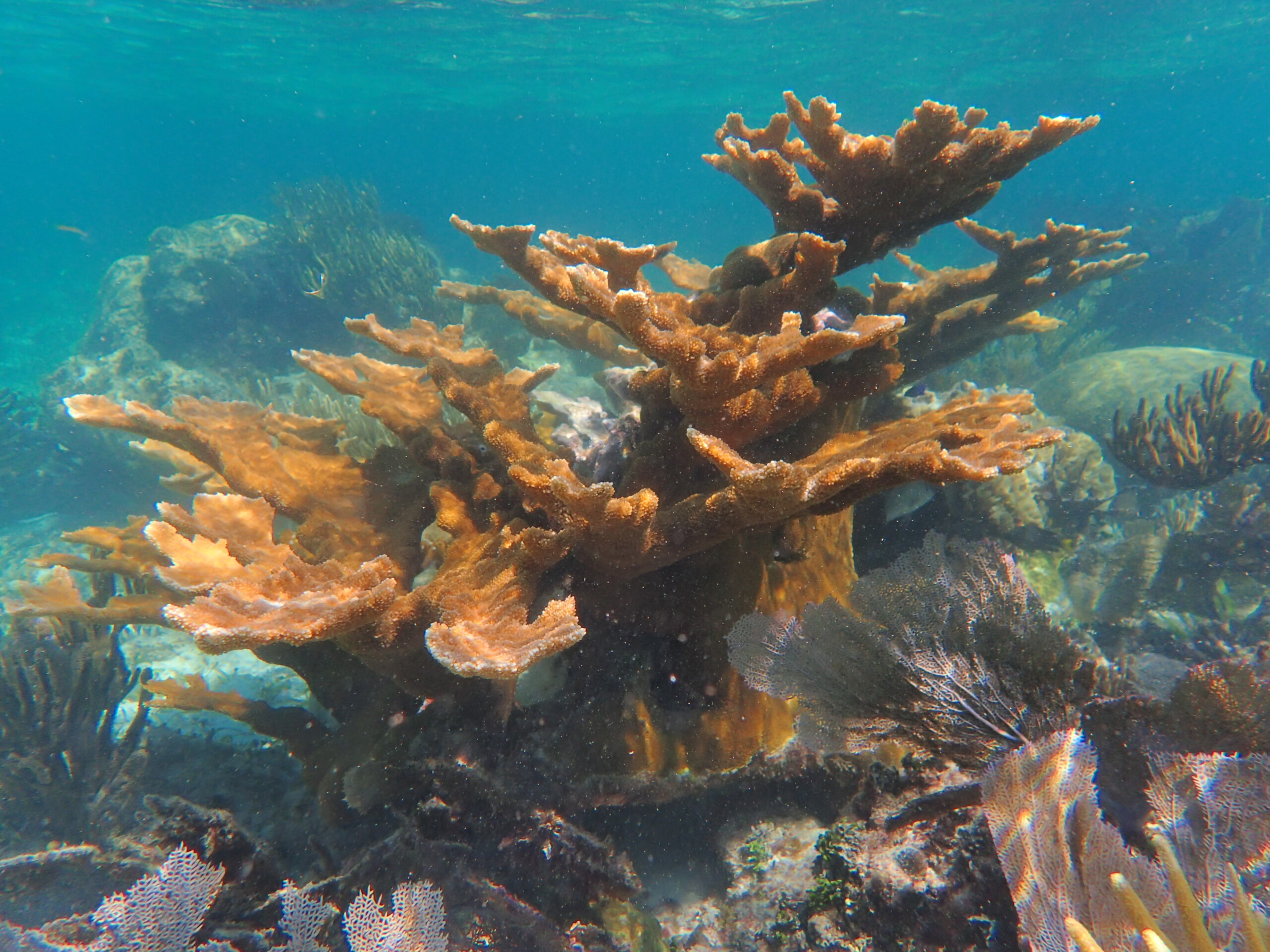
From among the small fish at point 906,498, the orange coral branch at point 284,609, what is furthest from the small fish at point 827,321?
the orange coral branch at point 284,609

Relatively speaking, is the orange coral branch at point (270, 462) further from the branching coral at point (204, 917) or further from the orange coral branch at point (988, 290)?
the orange coral branch at point (988, 290)

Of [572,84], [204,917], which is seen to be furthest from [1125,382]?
[572,84]

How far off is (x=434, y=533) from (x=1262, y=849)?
9.65 feet

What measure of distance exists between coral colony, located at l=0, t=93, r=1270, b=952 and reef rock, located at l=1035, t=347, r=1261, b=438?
27.0ft

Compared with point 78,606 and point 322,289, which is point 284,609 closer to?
point 78,606

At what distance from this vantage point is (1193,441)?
6.85 metres

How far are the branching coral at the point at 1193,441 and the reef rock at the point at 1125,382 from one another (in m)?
1.63

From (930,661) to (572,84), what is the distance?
5103 cm

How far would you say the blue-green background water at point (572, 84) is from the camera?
2806 centimetres

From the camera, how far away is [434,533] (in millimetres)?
2742

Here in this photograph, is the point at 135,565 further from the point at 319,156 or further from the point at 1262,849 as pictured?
the point at 319,156

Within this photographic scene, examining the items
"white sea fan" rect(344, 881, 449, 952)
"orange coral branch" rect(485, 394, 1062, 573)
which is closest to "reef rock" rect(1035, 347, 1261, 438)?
"orange coral branch" rect(485, 394, 1062, 573)

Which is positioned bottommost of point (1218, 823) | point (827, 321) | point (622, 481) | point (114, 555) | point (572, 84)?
point (1218, 823)

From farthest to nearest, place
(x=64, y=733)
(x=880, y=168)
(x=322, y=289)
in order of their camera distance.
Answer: (x=322, y=289) → (x=64, y=733) → (x=880, y=168)
